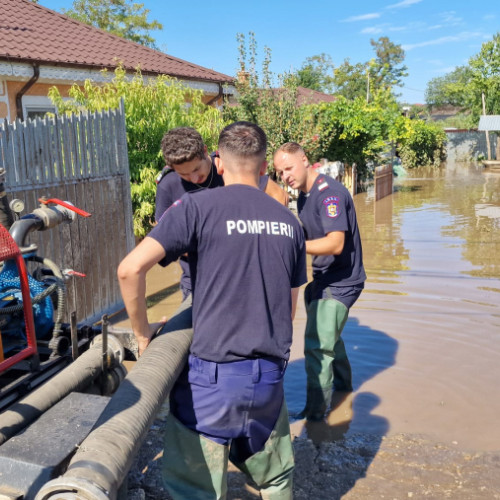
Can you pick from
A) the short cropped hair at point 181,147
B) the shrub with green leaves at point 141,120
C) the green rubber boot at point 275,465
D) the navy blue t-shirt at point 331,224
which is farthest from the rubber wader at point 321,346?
the shrub with green leaves at point 141,120

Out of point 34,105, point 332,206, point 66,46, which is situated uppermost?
point 66,46

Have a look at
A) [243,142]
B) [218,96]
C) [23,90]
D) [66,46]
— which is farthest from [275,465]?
[218,96]

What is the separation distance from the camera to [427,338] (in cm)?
591

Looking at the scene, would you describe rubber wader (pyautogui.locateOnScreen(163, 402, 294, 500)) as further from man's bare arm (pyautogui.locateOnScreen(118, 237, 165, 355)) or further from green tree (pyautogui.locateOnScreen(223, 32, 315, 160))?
green tree (pyautogui.locateOnScreen(223, 32, 315, 160))

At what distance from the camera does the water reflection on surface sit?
4.25m

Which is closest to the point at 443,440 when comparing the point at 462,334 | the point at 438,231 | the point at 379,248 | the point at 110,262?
the point at 462,334

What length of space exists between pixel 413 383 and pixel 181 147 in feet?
9.62

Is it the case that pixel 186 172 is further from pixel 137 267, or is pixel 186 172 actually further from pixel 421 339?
pixel 421 339

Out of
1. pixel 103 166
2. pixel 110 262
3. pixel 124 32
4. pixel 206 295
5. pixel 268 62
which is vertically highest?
pixel 124 32

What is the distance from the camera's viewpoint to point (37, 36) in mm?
10664

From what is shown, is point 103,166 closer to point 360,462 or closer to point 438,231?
point 360,462

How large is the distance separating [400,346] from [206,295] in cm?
396

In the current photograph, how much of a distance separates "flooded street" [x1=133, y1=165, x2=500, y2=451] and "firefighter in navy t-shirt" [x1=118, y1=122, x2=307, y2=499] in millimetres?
1850

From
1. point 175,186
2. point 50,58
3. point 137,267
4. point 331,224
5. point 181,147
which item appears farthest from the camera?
point 50,58
